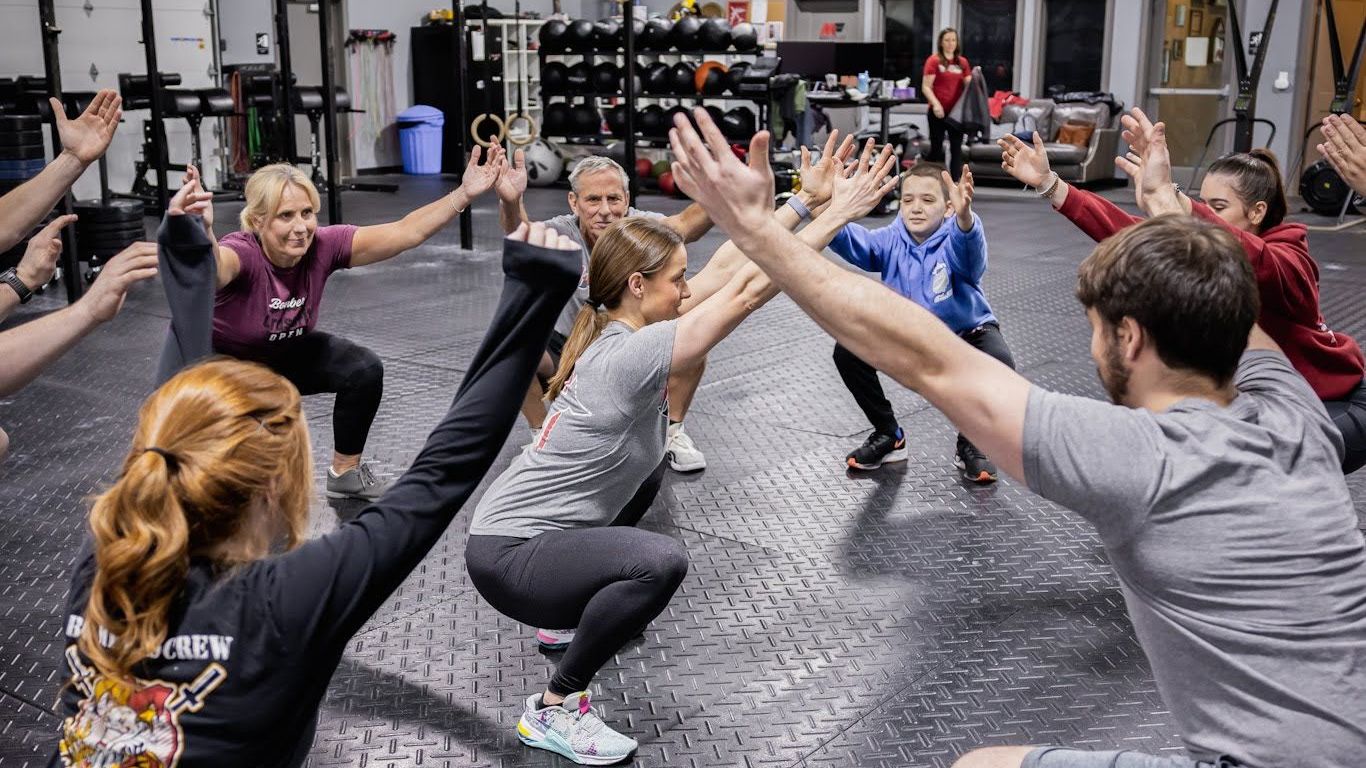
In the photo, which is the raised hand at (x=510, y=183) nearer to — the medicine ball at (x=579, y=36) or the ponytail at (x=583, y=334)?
the ponytail at (x=583, y=334)

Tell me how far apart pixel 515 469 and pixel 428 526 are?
1.18 meters

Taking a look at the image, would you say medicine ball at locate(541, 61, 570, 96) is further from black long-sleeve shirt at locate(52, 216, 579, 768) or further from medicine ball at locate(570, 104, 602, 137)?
black long-sleeve shirt at locate(52, 216, 579, 768)

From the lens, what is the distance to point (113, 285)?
2033 millimetres

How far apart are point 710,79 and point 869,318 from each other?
1087cm

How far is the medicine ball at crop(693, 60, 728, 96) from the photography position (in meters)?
12.1

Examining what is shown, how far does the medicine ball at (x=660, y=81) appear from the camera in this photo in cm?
1241

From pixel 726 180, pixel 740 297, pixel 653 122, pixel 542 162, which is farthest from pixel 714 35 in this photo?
pixel 726 180

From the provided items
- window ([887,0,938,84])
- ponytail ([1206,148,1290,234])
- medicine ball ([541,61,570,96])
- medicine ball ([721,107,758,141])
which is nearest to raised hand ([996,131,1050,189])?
ponytail ([1206,148,1290,234])

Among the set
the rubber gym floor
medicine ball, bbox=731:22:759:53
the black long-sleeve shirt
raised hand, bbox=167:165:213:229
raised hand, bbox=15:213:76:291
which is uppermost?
medicine ball, bbox=731:22:759:53

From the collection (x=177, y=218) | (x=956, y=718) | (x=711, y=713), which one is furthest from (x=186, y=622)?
(x=956, y=718)

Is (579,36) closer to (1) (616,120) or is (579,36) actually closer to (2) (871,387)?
(1) (616,120)

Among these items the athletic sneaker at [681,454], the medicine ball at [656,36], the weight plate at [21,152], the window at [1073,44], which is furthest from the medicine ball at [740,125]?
the athletic sneaker at [681,454]

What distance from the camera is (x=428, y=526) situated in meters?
1.59

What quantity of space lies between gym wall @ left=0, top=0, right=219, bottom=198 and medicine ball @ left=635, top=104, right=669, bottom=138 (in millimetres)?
4126
